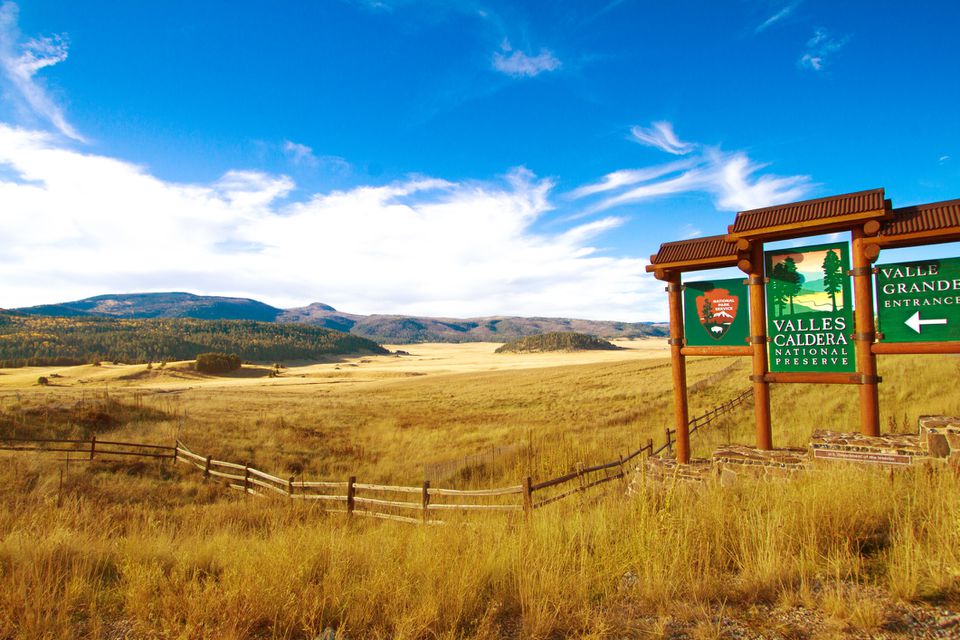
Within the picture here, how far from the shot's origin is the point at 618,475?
11008 millimetres

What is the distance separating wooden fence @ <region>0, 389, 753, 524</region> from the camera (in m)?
9.55

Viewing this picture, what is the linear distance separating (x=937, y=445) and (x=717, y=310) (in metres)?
3.71

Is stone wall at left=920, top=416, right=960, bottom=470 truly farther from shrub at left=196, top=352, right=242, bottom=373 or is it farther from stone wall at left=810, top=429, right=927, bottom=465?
shrub at left=196, top=352, right=242, bottom=373

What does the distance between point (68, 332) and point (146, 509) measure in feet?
483

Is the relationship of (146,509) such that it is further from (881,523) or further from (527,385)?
(527,385)

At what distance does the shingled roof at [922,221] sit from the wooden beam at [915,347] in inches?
64.7

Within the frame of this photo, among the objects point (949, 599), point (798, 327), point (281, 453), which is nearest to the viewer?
point (949, 599)

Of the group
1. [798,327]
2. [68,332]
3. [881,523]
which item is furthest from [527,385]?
[68,332]

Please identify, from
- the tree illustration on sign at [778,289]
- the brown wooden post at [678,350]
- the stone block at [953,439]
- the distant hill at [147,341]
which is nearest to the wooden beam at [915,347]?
the stone block at [953,439]

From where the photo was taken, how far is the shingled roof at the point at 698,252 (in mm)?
9138

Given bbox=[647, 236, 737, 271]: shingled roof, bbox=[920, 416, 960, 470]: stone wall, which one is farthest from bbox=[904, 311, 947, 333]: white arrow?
bbox=[647, 236, 737, 271]: shingled roof

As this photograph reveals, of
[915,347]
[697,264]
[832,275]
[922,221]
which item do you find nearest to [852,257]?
[832,275]

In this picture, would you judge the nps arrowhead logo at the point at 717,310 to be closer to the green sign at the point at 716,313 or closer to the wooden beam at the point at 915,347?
the green sign at the point at 716,313

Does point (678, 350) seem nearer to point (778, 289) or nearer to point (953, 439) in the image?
point (778, 289)
